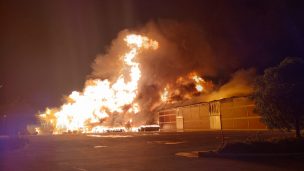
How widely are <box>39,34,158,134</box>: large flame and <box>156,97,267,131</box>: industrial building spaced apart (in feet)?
32.1

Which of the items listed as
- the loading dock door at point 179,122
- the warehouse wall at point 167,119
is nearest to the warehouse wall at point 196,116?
the loading dock door at point 179,122

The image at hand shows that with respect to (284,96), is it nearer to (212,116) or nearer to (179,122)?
(212,116)

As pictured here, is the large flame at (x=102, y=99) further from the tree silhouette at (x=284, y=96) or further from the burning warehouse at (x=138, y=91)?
the tree silhouette at (x=284, y=96)

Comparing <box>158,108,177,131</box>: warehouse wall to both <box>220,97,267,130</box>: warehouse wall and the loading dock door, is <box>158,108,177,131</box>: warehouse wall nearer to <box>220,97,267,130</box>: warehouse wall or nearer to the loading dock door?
the loading dock door

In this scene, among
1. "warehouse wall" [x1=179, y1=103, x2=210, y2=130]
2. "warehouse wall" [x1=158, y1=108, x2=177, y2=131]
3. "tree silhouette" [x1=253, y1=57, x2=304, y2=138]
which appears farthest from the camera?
"warehouse wall" [x1=158, y1=108, x2=177, y2=131]

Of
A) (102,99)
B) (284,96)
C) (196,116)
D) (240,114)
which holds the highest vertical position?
(102,99)

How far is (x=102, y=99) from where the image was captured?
9606 cm

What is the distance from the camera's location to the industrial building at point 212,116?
56.5 meters

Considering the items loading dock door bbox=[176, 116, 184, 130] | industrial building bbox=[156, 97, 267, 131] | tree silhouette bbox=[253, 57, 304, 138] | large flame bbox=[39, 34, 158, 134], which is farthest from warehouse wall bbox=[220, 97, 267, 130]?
large flame bbox=[39, 34, 158, 134]

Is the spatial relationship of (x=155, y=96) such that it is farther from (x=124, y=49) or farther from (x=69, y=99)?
(x=69, y=99)

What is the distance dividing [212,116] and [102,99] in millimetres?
37879

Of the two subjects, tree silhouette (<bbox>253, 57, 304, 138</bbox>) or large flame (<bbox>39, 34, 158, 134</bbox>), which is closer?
tree silhouette (<bbox>253, 57, 304, 138</bbox>)

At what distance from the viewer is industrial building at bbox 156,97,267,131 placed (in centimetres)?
5647

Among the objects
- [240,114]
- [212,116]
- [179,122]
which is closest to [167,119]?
[179,122]
